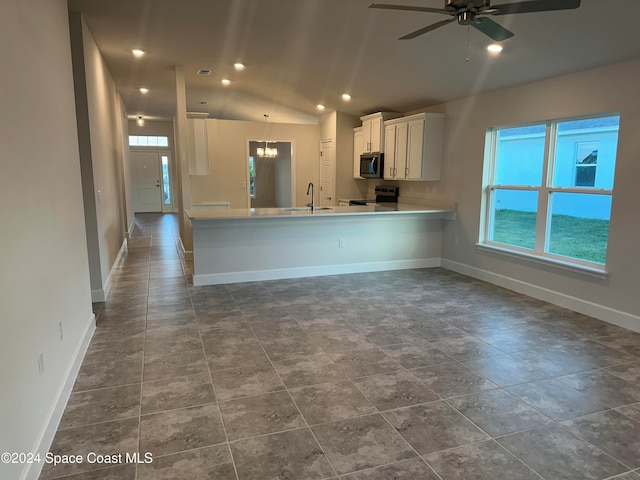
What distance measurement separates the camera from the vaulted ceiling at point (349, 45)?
11.6 feet

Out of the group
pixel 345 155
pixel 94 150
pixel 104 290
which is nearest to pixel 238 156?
pixel 345 155

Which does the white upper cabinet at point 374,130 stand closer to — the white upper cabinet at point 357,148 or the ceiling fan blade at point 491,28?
the white upper cabinet at point 357,148

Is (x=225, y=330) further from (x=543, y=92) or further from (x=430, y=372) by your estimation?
(x=543, y=92)

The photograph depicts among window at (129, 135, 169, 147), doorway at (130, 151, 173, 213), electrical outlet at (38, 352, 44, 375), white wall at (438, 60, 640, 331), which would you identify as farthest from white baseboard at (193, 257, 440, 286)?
window at (129, 135, 169, 147)

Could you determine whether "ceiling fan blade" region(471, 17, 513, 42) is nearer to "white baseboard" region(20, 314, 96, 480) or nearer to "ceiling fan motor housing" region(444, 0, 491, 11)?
"ceiling fan motor housing" region(444, 0, 491, 11)

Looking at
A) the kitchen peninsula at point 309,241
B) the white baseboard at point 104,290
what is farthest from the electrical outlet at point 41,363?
the kitchen peninsula at point 309,241

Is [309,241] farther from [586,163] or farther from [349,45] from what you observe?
[586,163]

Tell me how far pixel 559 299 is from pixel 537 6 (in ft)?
10.3

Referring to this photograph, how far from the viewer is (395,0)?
142 inches

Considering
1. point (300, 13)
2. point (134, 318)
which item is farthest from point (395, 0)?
point (134, 318)

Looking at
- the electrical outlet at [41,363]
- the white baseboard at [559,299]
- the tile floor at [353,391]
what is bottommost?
the tile floor at [353,391]

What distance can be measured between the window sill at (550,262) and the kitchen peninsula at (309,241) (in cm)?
86

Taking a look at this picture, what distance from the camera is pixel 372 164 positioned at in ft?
23.4

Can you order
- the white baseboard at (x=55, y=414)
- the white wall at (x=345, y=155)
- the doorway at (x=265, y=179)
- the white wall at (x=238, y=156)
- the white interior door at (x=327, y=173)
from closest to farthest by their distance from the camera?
the white baseboard at (x=55, y=414) < the white wall at (x=345, y=155) < the white interior door at (x=327, y=173) < the white wall at (x=238, y=156) < the doorway at (x=265, y=179)
